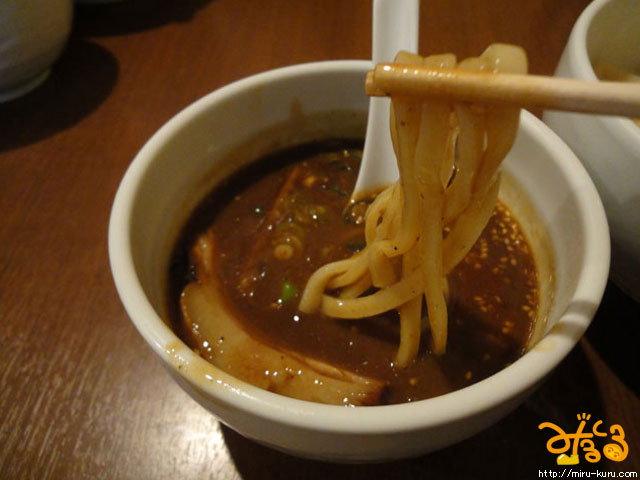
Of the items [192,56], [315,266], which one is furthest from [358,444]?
[192,56]

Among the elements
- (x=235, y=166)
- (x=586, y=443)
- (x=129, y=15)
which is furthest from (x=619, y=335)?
(x=129, y=15)

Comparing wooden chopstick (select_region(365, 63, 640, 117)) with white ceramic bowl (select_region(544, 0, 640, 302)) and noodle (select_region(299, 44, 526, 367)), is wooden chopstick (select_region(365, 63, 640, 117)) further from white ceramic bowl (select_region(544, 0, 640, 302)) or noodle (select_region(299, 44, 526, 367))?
white ceramic bowl (select_region(544, 0, 640, 302))

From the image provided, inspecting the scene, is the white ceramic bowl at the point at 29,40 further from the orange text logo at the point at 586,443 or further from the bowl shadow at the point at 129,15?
the orange text logo at the point at 586,443

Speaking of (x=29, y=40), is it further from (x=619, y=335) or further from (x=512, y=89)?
(x=619, y=335)

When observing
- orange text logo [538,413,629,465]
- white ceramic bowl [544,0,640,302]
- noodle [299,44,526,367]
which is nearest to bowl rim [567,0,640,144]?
white ceramic bowl [544,0,640,302]

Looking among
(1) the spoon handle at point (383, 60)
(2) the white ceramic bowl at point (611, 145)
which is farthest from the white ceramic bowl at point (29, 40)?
(2) the white ceramic bowl at point (611, 145)

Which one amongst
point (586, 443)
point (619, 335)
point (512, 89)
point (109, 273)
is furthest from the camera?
point (109, 273)

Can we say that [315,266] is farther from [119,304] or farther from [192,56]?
[192,56]
